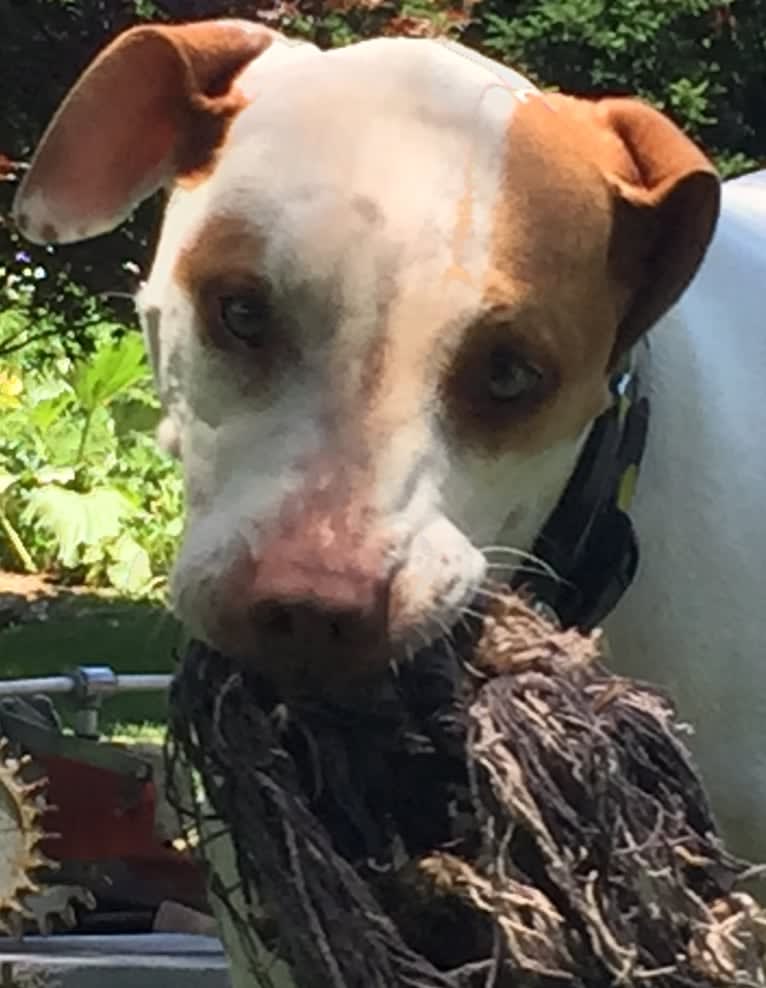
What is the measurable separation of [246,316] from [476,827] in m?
0.48

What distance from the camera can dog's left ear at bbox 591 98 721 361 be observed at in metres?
2.42

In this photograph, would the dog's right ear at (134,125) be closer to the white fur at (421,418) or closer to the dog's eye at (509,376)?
the white fur at (421,418)

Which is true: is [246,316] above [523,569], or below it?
above

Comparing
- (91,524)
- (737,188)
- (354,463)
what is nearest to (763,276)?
(737,188)

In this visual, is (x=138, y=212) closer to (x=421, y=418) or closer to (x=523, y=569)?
(x=523, y=569)

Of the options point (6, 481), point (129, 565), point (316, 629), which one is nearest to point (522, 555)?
point (316, 629)

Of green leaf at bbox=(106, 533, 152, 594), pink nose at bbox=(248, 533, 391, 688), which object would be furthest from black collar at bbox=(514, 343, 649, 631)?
green leaf at bbox=(106, 533, 152, 594)

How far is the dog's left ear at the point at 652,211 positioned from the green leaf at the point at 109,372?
722cm

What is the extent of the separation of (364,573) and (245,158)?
0.46 m

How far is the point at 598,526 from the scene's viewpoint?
254 centimetres

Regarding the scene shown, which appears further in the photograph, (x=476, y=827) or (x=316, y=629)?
(x=476, y=827)

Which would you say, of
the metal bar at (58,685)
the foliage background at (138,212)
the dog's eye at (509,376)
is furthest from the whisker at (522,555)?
the foliage background at (138,212)

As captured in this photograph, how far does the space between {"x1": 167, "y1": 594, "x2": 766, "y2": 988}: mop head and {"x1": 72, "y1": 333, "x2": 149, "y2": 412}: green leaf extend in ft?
24.4

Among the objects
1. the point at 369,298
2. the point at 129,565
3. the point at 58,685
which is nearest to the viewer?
the point at 369,298
